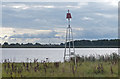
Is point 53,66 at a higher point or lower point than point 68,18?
lower

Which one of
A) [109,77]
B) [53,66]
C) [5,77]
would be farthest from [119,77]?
[5,77]

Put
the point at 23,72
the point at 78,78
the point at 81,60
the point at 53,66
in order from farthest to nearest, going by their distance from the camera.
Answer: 1. the point at 81,60
2. the point at 53,66
3. the point at 23,72
4. the point at 78,78

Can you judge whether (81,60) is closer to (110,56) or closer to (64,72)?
(110,56)

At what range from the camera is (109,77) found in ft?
25.2

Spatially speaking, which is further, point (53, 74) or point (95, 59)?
point (95, 59)

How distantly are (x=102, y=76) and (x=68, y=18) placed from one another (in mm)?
2578

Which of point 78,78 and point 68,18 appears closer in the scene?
point 78,78

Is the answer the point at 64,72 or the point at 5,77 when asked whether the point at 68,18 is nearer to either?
the point at 64,72

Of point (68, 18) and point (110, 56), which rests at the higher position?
point (68, 18)

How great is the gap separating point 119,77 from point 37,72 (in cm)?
300

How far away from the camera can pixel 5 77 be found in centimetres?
786

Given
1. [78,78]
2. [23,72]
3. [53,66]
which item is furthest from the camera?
[53,66]

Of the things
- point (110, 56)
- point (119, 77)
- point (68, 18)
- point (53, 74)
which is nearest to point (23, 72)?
point (53, 74)

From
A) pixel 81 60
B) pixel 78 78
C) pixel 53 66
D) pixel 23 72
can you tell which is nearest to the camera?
pixel 78 78
